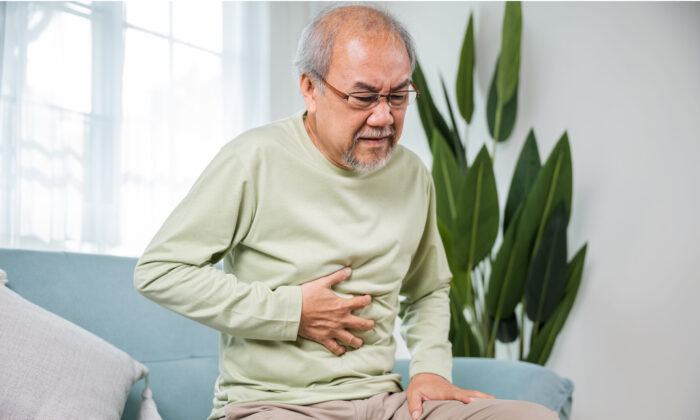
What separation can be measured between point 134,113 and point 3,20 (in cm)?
60

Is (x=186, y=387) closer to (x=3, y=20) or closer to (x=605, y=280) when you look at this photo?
(x=3, y=20)

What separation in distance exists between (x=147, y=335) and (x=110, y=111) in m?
1.16

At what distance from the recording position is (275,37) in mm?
3455

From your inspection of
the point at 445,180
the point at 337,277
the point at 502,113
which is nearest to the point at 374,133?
the point at 337,277

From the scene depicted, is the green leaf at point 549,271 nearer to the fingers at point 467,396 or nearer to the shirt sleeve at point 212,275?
the fingers at point 467,396

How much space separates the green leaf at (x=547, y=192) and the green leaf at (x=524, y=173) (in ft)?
0.42

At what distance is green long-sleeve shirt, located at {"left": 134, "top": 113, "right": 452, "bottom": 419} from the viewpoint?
3.84 ft

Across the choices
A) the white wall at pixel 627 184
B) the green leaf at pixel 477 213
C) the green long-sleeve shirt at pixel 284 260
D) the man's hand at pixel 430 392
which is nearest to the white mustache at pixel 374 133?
the green long-sleeve shirt at pixel 284 260

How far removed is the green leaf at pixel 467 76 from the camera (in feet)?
9.04

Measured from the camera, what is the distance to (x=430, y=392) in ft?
4.05

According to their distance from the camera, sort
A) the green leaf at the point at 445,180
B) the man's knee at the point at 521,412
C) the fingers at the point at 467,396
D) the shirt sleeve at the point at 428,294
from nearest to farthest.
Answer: the man's knee at the point at 521,412
the fingers at the point at 467,396
the shirt sleeve at the point at 428,294
the green leaf at the point at 445,180

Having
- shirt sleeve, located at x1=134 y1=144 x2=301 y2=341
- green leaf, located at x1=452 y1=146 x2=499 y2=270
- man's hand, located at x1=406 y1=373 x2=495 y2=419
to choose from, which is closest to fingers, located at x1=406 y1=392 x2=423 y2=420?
man's hand, located at x1=406 y1=373 x2=495 y2=419

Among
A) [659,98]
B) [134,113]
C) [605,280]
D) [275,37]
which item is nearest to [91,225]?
[134,113]

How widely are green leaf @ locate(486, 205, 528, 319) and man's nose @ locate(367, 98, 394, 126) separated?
138 centimetres
